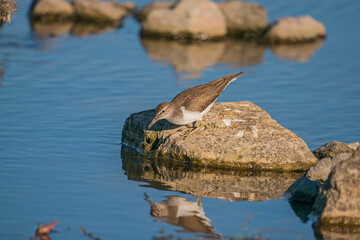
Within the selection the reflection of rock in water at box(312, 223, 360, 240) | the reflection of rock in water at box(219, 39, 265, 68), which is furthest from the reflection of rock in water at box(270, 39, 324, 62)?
the reflection of rock in water at box(312, 223, 360, 240)

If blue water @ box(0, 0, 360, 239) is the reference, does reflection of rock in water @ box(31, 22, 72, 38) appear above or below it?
above

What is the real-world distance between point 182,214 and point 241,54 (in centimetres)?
1533

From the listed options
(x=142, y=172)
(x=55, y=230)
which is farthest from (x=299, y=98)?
(x=55, y=230)

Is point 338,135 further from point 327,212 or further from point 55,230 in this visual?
point 55,230

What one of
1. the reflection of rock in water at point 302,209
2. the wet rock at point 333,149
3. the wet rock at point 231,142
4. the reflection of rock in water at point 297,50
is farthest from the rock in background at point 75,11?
the reflection of rock in water at point 302,209

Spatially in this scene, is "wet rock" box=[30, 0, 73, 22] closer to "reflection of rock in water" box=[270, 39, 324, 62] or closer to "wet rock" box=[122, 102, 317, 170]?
"reflection of rock in water" box=[270, 39, 324, 62]

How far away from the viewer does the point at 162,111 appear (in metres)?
12.2

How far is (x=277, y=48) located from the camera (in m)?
25.9

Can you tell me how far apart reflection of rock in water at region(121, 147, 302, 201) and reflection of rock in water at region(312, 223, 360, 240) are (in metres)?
1.57

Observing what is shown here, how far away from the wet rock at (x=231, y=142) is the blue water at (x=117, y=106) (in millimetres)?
1032

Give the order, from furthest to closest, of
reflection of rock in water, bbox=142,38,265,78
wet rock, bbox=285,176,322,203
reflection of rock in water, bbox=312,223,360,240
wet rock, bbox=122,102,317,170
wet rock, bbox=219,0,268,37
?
wet rock, bbox=219,0,268,37 < reflection of rock in water, bbox=142,38,265,78 < wet rock, bbox=122,102,317,170 < wet rock, bbox=285,176,322,203 < reflection of rock in water, bbox=312,223,360,240

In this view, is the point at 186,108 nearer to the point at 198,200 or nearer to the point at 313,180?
the point at 198,200

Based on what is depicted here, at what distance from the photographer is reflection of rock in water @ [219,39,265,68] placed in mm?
22547

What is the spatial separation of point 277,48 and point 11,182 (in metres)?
17.1
